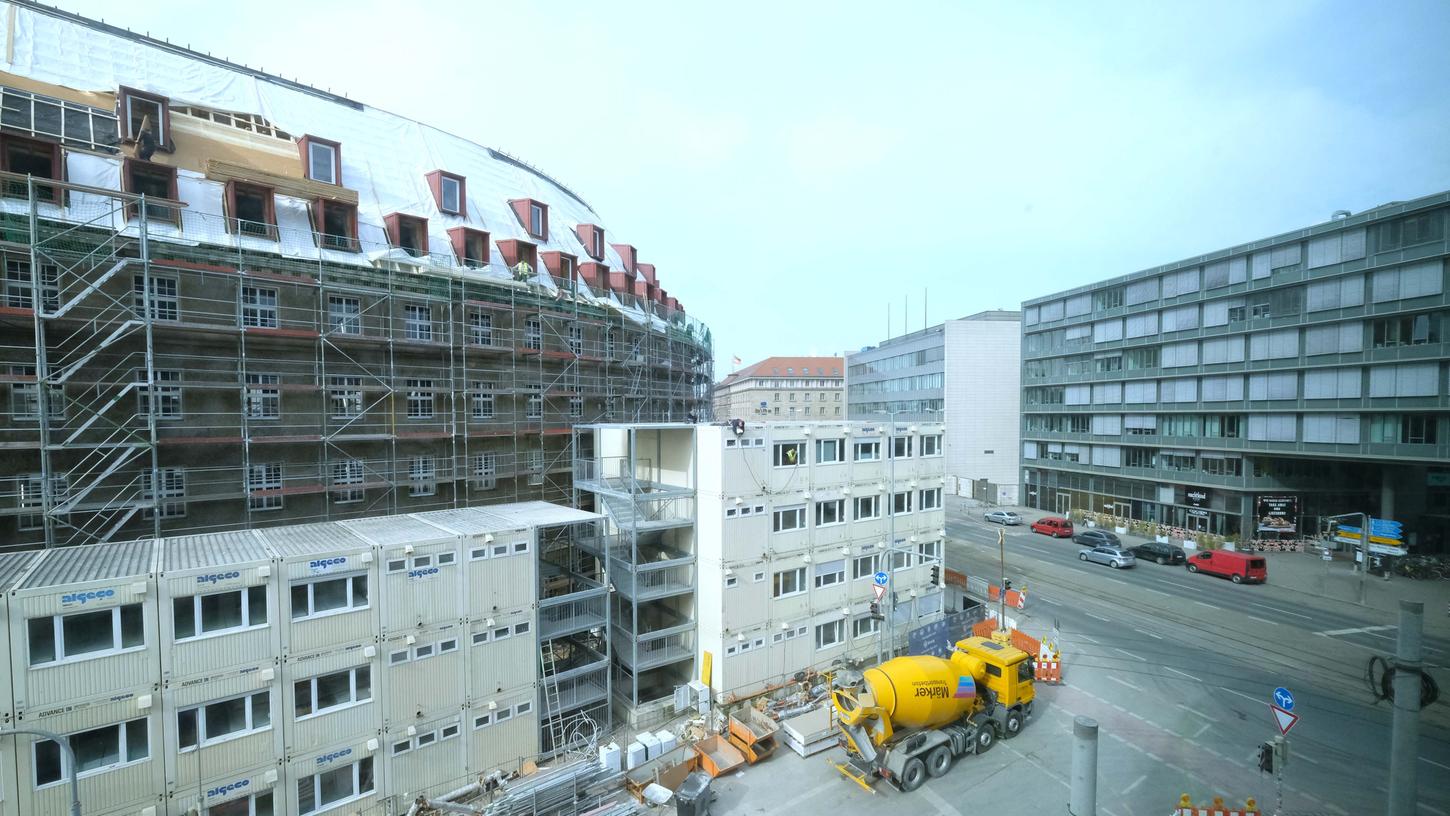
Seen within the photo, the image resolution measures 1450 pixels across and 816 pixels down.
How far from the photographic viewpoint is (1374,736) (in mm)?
18531

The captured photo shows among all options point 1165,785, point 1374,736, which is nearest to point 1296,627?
point 1374,736

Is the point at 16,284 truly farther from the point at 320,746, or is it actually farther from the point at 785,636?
the point at 785,636

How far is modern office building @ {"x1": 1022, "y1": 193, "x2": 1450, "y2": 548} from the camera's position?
3575 cm

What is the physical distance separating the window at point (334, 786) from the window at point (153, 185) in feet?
59.6

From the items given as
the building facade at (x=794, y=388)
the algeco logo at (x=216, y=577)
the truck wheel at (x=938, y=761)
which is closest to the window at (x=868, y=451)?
the truck wheel at (x=938, y=761)

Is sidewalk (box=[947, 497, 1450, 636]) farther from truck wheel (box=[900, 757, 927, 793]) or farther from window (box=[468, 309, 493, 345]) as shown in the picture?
window (box=[468, 309, 493, 345])

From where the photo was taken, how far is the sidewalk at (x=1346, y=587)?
30.6 meters

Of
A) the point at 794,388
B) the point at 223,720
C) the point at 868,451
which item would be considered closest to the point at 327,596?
the point at 223,720

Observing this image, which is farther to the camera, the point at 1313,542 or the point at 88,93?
the point at 1313,542

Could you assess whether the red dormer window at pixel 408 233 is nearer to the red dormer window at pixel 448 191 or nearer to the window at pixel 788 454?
the red dormer window at pixel 448 191

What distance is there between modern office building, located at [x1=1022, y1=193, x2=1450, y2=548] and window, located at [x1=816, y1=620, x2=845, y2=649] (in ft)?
121

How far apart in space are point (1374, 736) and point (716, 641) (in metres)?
20.1

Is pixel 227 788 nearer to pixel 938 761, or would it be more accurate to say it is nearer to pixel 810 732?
pixel 810 732

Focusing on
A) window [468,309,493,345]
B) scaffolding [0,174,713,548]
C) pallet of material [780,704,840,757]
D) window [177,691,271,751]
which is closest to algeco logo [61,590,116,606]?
window [177,691,271,751]
